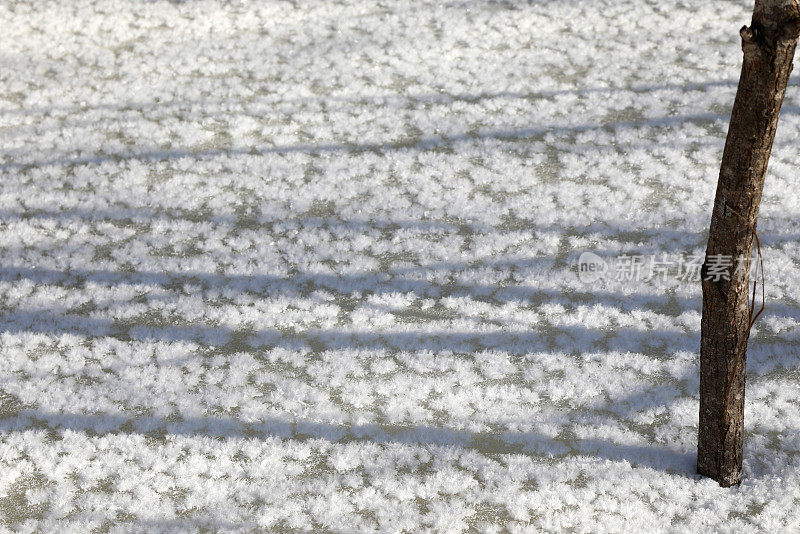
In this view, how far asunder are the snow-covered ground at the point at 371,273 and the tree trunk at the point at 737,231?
27 cm

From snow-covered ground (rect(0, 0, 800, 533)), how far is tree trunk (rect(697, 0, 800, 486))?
265 millimetres

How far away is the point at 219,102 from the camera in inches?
222

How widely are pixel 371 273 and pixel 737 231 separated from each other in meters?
2.14

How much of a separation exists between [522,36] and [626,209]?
2.63 meters

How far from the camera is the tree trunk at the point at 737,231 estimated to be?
2.16m

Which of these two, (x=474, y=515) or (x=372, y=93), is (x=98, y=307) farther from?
(x=372, y=93)

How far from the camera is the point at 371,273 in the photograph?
13.5 ft

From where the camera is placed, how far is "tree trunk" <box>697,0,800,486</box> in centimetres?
216

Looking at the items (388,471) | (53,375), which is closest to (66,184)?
(53,375)

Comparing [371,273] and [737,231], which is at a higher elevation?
[737,231]

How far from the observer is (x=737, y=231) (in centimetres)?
246

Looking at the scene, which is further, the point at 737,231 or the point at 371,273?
the point at 371,273

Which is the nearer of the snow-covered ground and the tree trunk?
the tree trunk

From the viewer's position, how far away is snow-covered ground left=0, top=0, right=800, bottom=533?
2988 millimetres
